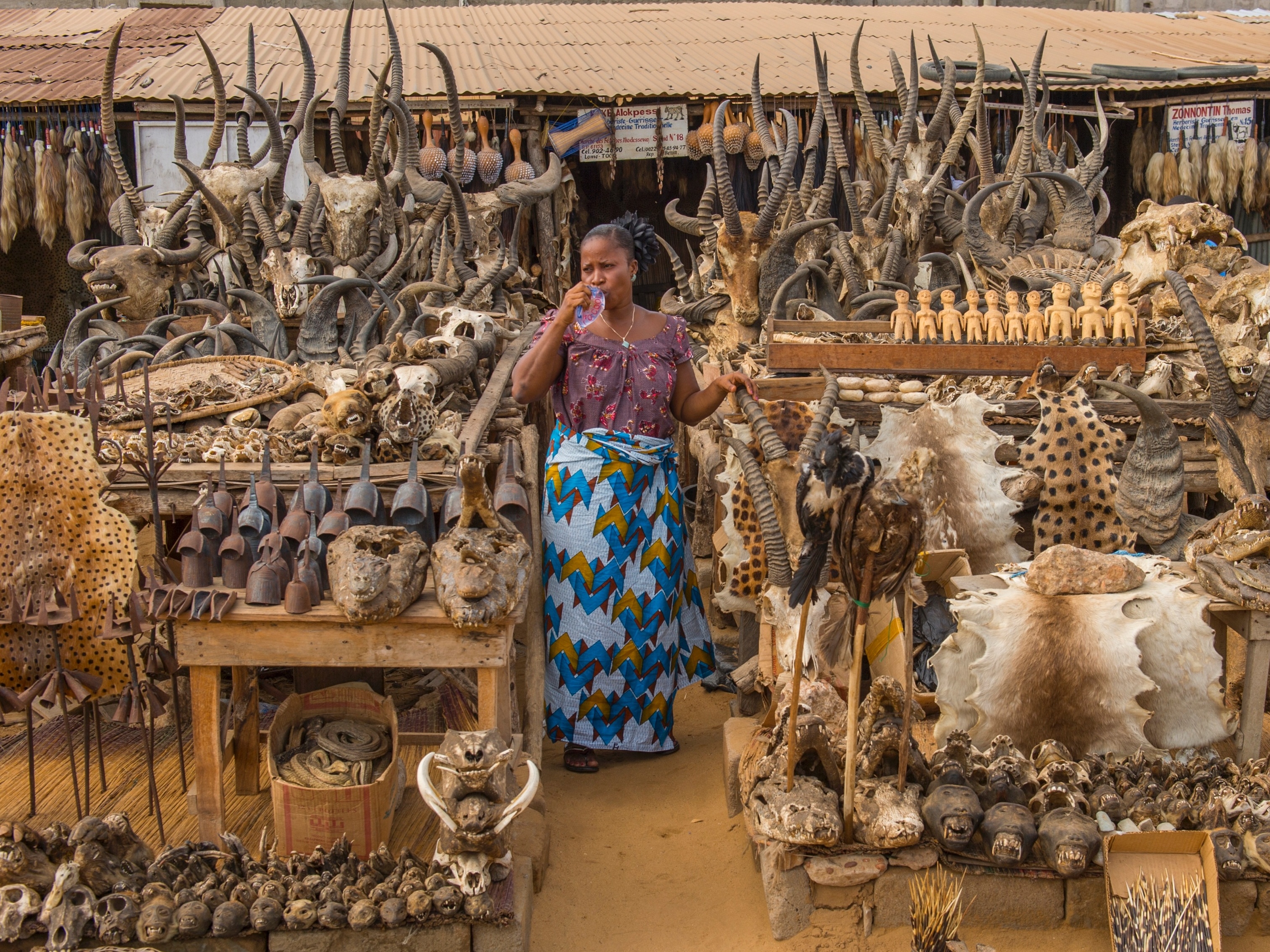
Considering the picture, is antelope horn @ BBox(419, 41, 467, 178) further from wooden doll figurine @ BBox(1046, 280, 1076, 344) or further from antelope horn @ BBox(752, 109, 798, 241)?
wooden doll figurine @ BBox(1046, 280, 1076, 344)

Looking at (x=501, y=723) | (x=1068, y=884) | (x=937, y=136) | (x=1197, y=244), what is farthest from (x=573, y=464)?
(x=937, y=136)

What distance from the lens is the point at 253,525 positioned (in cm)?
334

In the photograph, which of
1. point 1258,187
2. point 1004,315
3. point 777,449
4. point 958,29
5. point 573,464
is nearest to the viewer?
point 777,449

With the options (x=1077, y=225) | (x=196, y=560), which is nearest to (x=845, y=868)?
(x=196, y=560)

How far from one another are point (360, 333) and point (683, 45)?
7.35 meters

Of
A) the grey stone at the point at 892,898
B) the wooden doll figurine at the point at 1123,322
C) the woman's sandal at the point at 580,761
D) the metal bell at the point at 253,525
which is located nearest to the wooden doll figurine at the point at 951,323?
the wooden doll figurine at the point at 1123,322

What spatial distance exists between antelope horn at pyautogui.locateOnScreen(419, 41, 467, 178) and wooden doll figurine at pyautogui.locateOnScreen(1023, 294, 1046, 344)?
4.12 meters

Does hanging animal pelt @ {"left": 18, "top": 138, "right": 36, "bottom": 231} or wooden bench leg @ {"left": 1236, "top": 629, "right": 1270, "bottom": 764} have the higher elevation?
hanging animal pelt @ {"left": 18, "top": 138, "right": 36, "bottom": 231}

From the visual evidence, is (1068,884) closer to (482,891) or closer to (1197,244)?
(482,891)

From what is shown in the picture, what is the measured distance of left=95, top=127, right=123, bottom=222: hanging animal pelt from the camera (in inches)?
385

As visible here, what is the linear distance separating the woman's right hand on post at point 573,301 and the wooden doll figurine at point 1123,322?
253cm

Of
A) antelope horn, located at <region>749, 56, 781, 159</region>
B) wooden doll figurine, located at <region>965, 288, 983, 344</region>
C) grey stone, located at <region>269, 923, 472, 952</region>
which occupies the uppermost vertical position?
antelope horn, located at <region>749, 56, 781, 159</region>

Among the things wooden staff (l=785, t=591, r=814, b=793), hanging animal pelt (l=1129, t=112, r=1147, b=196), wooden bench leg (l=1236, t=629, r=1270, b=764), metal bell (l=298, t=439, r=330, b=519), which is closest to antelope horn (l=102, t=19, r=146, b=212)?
metal bell (l=298, t=439, r=330, b=519)

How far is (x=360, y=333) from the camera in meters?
5.78
